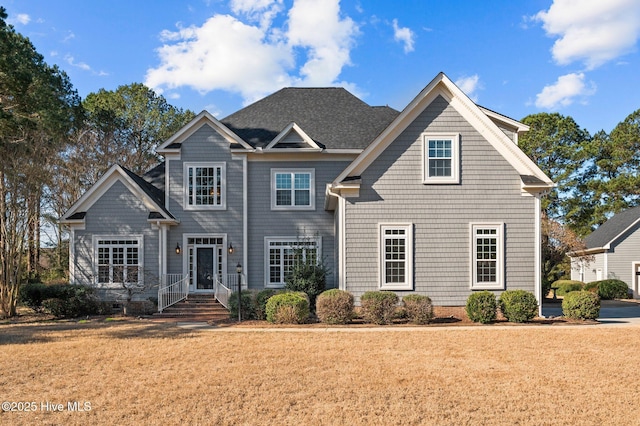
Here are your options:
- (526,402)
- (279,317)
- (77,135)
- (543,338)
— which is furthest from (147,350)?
(77,135)

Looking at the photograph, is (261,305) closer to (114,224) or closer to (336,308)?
(336,308)

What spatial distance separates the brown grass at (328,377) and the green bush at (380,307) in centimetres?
170

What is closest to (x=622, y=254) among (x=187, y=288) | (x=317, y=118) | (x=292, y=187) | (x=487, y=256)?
(x=487, y=256)

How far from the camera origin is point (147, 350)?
10477mm

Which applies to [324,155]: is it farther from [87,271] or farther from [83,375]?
[83,375]

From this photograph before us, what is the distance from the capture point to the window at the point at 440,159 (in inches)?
631

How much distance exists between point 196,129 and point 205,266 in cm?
583

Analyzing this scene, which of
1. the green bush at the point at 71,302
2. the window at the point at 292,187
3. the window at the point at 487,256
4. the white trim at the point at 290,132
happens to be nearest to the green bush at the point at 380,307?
the window at the point at 487,256

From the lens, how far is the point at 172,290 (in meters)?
18.4

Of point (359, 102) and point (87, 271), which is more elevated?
point (359, 102)

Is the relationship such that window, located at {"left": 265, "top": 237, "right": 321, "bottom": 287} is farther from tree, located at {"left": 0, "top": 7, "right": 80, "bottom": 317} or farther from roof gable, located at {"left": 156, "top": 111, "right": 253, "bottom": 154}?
tree, located at {"left": 0, "top": 7, "right": 80, "bottom": 317}

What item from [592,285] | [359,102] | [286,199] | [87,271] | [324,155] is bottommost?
[592,285]

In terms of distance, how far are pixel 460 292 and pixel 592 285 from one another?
1836 cm

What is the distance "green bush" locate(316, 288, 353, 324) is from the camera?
47.1ft
